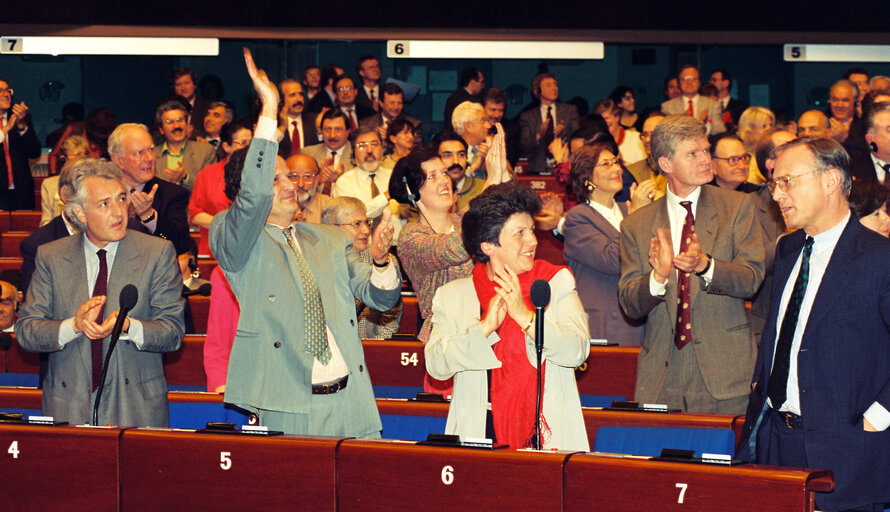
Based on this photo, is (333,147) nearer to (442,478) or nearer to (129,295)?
(129,295)

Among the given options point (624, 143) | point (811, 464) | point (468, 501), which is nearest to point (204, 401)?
point (468, 501)

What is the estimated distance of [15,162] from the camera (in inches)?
327

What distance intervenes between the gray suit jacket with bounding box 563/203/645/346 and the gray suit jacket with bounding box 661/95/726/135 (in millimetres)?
5276

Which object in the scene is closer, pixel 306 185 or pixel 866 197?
pixel 866 197

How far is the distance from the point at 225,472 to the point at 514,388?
0.84 metres

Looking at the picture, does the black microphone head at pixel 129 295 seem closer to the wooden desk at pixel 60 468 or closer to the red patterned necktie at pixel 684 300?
the wooden desk at pixel 60 468

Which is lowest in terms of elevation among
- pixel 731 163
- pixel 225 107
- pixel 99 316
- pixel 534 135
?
pixel 99 316

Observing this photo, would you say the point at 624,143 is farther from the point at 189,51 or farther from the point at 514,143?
the point at 189,51

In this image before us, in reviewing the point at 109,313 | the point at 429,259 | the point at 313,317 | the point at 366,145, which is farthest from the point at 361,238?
the point at 313,317

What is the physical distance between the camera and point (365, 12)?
9391mm

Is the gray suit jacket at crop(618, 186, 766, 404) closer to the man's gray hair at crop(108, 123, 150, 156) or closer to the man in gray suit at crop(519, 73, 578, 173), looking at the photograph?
the man's gray hair at crop(108, 123, 150, 156)

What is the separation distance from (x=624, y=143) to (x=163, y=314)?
620 cm

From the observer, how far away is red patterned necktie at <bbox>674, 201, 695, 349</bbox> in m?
3.86

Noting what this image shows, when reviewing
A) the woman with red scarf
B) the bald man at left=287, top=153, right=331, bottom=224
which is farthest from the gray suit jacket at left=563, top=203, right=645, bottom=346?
the bald man at left=287, top=153, right=331, bottom=224
